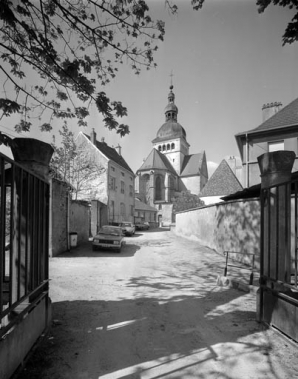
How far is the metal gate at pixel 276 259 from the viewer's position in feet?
11.2

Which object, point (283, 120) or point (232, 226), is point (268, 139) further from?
point (232, 226)

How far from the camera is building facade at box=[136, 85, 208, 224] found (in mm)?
53700

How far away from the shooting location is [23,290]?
10.1 ft

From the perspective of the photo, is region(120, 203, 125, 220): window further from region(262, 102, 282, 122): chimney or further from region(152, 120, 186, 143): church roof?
region(152, 120, 186, 143): church roof

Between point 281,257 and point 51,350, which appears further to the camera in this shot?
point 281,257

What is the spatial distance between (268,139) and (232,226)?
33.2ft

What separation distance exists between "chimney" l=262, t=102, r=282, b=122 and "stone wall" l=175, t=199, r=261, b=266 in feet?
40.3

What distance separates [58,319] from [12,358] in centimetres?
174

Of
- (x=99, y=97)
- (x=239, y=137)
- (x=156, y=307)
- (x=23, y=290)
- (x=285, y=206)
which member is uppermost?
(x=239, y=137)

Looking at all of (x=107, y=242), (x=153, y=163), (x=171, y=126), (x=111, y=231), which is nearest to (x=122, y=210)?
(x=111, y=231)

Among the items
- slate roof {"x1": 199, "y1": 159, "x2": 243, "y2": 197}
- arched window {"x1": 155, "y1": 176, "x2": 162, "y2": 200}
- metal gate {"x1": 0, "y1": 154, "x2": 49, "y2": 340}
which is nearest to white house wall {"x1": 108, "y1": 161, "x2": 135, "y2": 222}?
slate roof {"x1": 199, "y1": 159, "x2": 243, "y2": 197}

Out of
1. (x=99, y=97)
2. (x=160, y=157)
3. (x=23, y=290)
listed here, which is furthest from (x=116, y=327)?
(x=160, y=157)

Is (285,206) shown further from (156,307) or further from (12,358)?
(12,358)

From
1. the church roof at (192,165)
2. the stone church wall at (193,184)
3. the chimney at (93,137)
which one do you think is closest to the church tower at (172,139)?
the church roof at (192,165)
